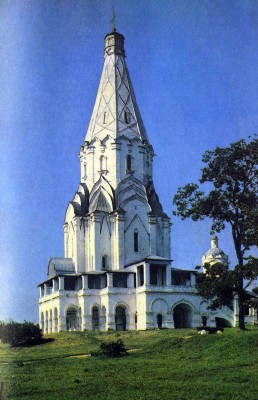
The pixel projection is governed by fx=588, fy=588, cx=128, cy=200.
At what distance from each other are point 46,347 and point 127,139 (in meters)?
24.1

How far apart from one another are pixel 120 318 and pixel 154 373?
2906 cm

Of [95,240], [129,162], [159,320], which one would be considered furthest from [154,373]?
[129,162]

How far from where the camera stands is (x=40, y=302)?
52.8 meters

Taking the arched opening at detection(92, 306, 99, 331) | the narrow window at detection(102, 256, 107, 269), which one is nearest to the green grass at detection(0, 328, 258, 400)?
the arched opening at detection(92, 306, 99, 331)

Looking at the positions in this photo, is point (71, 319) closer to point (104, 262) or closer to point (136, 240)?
point (104, 262)

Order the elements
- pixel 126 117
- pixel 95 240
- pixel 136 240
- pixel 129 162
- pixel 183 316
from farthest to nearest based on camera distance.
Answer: pixel 126 117
pixel 129 162
pixel 136 240
pixel 95 240
pixel 183 316

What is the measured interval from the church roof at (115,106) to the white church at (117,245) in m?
0.09

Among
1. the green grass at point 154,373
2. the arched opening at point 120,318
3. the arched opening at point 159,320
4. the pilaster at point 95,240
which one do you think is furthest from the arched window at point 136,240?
the green grass at point 154,373

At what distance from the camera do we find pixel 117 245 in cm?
4878

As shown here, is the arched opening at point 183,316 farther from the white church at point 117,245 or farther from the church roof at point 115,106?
the church roof at point 115,106

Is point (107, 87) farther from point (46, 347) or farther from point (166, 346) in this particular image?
point (166, 346)

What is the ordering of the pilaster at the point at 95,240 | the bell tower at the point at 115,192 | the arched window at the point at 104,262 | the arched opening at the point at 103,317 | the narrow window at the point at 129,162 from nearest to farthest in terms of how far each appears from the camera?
the arched opening at the point at 103,317 < the pilaster at the point at 95,240 < the arched window at the point at 104,262 < the bell tower at the point at 115,192 < the narrow window at the point at 129,162

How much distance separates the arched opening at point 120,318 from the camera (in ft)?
152

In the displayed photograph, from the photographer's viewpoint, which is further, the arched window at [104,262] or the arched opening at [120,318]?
the arched window at [104,262]
